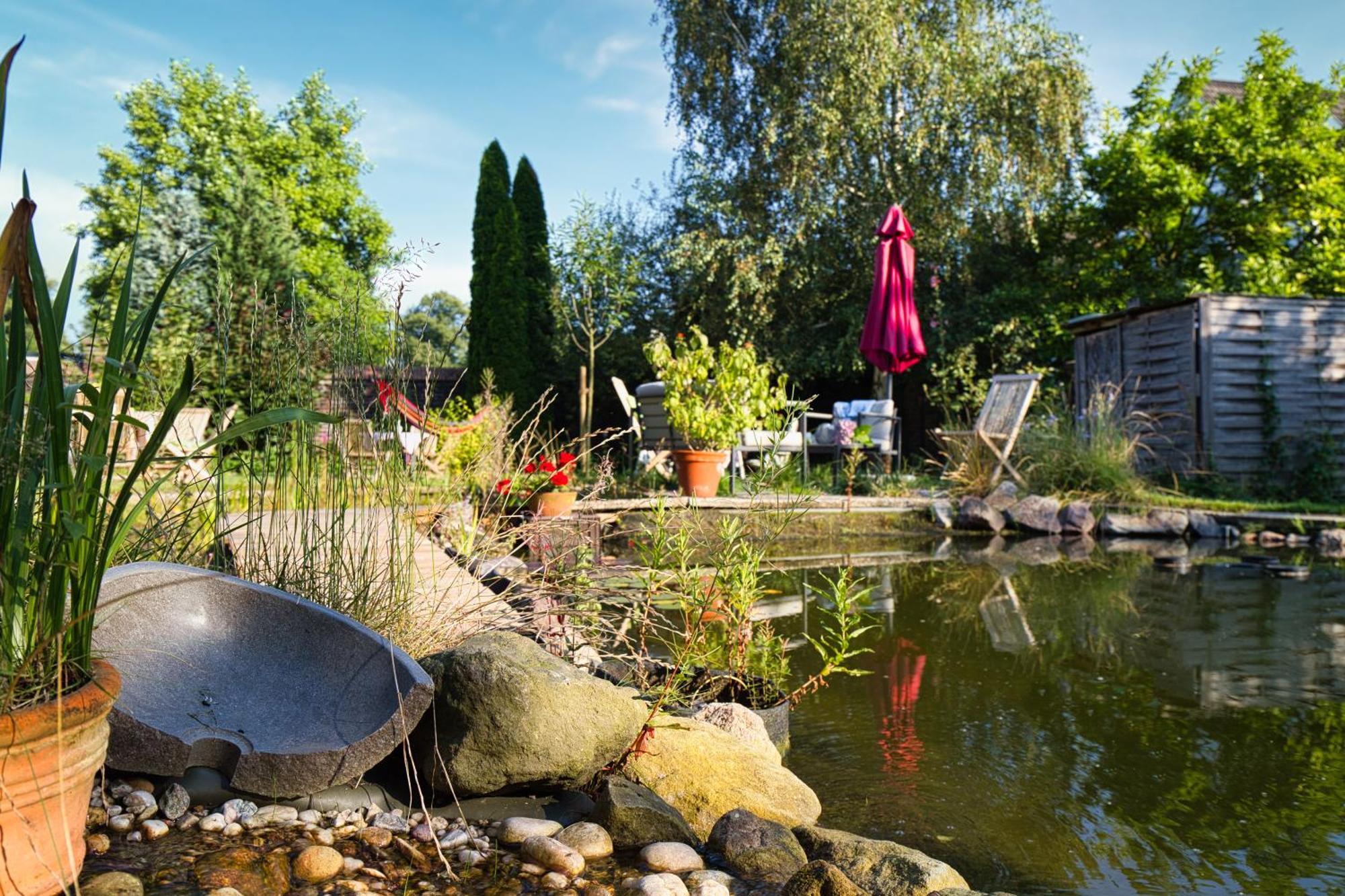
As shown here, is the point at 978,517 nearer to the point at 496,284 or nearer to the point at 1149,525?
the point at 1149,525

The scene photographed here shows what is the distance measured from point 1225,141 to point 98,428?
45.0ft

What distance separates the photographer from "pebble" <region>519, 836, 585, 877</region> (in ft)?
5.41

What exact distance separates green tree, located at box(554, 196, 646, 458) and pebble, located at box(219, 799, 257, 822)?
10.5m

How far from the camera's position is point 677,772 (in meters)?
2.08

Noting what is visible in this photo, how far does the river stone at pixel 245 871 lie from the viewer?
143cm

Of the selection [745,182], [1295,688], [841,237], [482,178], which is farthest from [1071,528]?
[482,178]

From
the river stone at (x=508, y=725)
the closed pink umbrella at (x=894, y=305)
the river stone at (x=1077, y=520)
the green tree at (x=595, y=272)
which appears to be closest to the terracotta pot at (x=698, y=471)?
the river stone at (x=1077, y=520)

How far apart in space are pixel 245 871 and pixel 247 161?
2155cm

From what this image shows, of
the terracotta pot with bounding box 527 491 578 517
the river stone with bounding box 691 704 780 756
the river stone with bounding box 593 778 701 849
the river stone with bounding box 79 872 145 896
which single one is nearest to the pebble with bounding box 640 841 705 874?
the river stone with bounding box 593 778 701 849

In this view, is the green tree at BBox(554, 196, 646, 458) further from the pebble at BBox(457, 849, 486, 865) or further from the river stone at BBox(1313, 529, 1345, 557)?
the pebble at BBox(457, 849, 486, 865)

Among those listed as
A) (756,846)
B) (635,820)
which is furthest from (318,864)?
(756,846)

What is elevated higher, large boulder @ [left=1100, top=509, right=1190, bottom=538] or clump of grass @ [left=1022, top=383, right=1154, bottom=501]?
clump of grass @ [left=1022, top=383, right=1154, bottom=501]

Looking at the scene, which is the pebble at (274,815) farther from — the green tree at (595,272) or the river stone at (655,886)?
the green tree at (595,272)

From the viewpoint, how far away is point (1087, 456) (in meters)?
8.69
